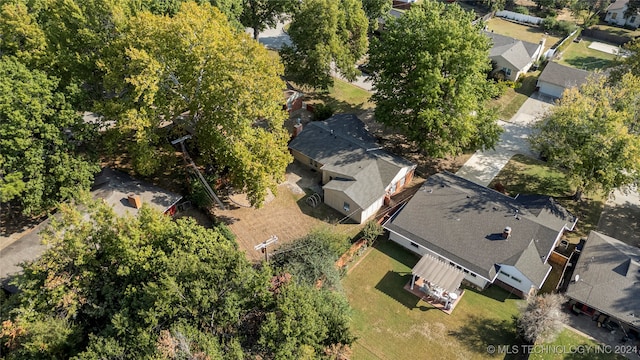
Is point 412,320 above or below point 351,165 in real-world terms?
below

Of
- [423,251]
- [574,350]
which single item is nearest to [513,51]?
[423,251]

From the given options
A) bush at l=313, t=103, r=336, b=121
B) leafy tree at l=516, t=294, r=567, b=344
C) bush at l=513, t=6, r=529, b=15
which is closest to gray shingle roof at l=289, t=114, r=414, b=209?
bush at l=313, t=103, r=336, b=121

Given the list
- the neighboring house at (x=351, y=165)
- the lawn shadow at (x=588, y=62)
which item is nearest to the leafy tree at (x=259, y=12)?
the neighboring house at (x=351, y=165)

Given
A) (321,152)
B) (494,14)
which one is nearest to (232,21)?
(321,152)

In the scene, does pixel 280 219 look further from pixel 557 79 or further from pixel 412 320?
pixel 557 79

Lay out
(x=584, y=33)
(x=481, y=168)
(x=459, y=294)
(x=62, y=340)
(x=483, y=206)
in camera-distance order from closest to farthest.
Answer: (x=62, y=340) → (x=459, y=294) → (x=483, y=206) → (x=481, y=168) → (x=584, y=33)

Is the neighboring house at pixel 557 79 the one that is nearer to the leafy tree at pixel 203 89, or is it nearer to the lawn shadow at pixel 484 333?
the lawn shadow at pixel 484 333

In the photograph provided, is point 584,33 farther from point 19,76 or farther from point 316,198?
point 19,76
